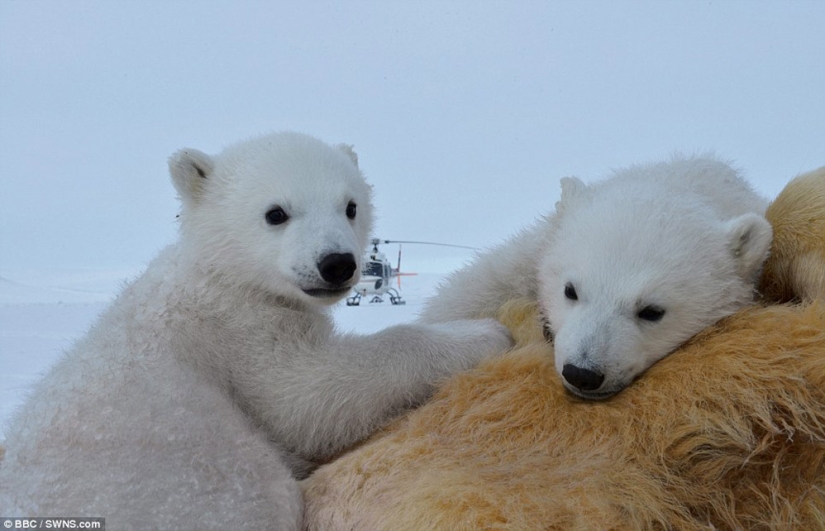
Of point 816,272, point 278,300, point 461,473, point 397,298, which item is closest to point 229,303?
point 278,300

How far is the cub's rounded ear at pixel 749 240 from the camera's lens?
196cm

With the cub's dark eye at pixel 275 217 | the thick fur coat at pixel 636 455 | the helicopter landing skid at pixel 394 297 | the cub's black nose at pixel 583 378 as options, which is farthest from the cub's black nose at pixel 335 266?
the helicopter landing skid at pixel 394 297

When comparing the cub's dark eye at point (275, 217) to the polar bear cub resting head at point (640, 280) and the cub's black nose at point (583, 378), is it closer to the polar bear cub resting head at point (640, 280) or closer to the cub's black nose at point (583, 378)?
the polar bear cub resting head at point (640, 280)

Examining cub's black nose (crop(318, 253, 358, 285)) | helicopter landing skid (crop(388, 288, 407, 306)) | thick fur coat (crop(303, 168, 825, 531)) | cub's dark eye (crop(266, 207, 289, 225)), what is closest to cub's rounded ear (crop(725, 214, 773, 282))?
thick fur coat (crop(303, 168, 825, 531))

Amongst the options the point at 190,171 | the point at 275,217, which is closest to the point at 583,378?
the point at 275,217

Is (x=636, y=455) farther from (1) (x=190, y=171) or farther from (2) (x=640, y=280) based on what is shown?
(1) (x=190, y=171)

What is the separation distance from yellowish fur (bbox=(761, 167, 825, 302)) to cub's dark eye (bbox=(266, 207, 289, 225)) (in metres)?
1.48

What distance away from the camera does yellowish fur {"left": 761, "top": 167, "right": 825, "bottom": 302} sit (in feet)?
6.21

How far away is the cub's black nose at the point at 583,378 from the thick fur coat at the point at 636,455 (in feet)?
0.14

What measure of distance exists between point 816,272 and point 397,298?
13579 mm

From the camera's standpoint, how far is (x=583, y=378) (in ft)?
5.75

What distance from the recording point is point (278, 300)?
2.32 metres

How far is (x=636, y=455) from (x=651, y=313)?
0.53 metres

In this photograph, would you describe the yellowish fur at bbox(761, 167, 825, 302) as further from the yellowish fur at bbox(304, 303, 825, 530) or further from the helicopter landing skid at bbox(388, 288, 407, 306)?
the helicopter landing skid at bbox(388, 288, 407, 306)
